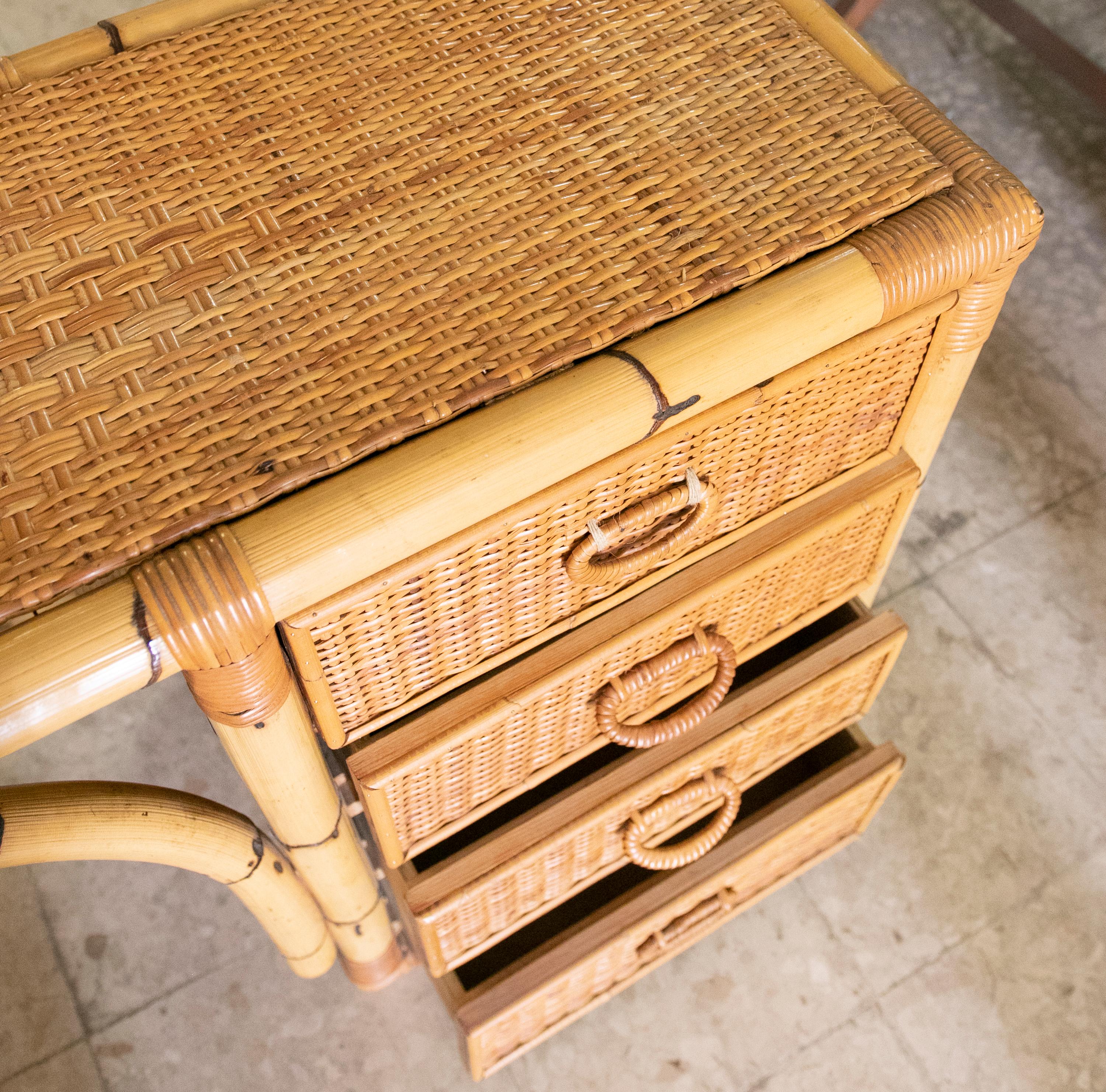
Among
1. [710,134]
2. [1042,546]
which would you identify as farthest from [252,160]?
[1042,546]

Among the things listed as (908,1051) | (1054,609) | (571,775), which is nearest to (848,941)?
(908,1051)

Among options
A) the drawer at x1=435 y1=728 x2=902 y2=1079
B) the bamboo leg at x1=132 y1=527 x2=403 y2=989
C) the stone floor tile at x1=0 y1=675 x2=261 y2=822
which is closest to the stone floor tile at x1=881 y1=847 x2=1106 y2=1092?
the drawer at x1=435 y1=728 x2=902 y2=1079

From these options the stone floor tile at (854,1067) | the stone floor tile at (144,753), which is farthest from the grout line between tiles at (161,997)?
the stone floor tile at (854,1067)

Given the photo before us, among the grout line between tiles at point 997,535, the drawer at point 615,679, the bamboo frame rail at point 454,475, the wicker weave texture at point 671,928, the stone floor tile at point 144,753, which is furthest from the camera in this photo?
the grout line between tiles at point 997,535

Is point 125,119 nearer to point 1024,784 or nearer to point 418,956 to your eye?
point 418,956

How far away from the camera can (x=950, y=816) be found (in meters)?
1.12

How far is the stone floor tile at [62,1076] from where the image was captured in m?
0.97

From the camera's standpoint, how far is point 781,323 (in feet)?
1.65

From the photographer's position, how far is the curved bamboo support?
53 centimetres

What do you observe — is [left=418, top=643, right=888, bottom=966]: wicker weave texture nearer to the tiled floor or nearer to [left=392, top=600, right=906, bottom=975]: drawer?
[left=392, top=600, right=906, bottom=975]: drawer

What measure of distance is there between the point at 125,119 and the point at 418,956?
29.5 inches

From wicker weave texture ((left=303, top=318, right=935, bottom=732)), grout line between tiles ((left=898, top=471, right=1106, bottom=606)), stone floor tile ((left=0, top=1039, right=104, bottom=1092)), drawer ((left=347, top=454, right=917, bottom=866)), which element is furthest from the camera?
grout line between tiles ((left=898, top=471, right=1106, bottom=606))

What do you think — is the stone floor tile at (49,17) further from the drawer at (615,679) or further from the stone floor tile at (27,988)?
the drawer at (615,679)

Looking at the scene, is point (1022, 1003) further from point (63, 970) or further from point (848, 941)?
point (63, 970)
